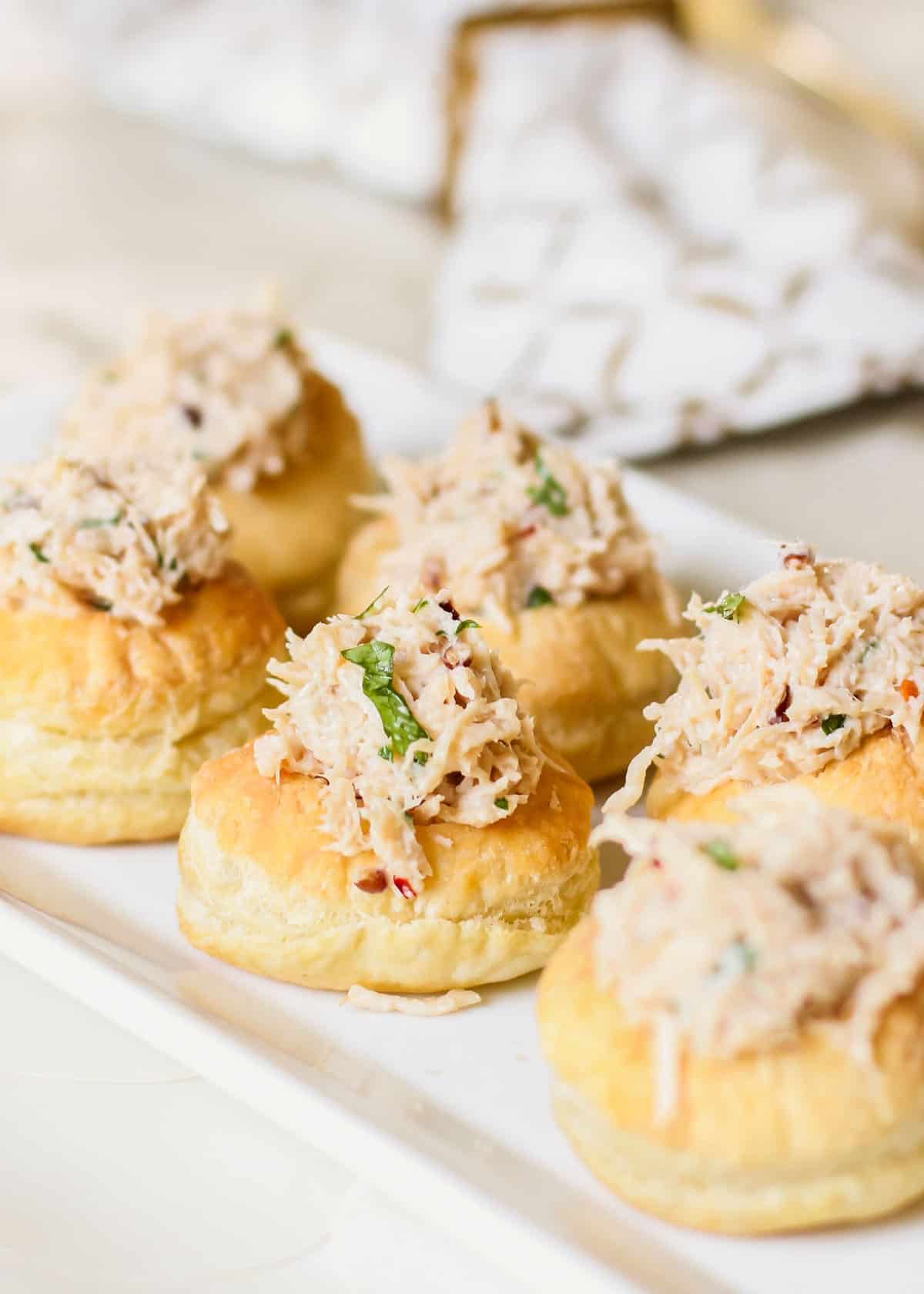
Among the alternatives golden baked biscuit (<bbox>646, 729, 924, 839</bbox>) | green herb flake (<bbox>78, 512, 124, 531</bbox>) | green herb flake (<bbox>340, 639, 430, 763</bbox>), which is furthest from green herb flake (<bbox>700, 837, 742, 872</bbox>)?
green herb flake (<bbox>78, 512, 124, 531</bbox>)

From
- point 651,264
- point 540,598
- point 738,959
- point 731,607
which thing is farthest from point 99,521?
point 651,264

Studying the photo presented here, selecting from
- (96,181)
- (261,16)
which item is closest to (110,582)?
(96,181)

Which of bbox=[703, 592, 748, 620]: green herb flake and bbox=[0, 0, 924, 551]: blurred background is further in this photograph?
bbox=[0, 0, 924, 551]: blurred background

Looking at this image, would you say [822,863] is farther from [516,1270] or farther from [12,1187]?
[12,1187]

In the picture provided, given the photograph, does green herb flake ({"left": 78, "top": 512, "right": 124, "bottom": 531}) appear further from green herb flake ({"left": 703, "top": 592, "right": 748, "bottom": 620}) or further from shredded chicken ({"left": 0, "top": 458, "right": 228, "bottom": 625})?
green herb flake ({"left": 703, "top": 592, "right": 748, "bottom": 620})

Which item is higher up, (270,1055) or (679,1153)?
(679,1153)

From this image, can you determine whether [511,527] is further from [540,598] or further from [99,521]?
[99,521]
